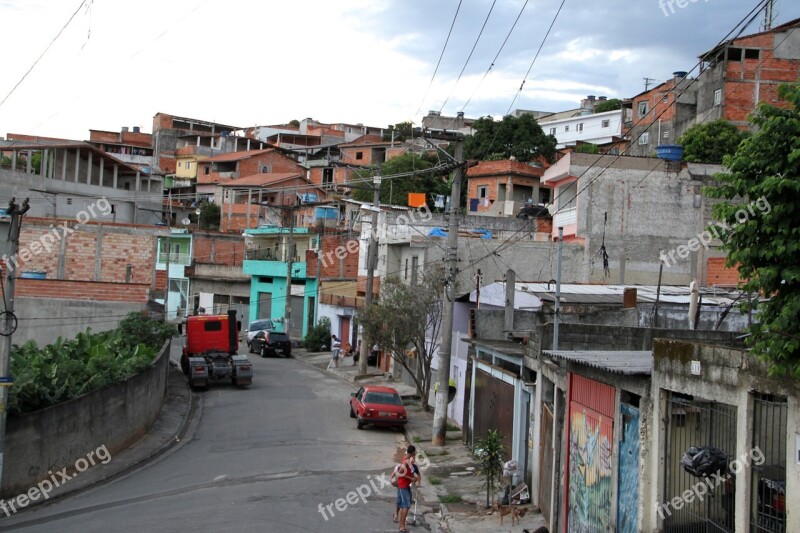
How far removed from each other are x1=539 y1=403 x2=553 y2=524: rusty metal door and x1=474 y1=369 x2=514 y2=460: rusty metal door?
3098 millimetres

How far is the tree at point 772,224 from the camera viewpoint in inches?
307

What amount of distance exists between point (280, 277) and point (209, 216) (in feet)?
66.8

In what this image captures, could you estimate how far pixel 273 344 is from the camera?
164ft

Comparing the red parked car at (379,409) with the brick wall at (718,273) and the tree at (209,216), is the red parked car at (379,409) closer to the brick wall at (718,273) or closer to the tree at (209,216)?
the brick wall at (718,273)

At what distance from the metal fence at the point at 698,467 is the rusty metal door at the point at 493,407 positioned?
9.90 meters

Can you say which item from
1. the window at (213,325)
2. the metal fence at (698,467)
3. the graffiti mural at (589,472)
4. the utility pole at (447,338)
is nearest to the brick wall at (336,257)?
the window at (213,325)

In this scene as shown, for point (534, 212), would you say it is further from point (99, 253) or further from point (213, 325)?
point (99, 253)

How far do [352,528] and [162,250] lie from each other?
58206 mm

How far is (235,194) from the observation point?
80.5m

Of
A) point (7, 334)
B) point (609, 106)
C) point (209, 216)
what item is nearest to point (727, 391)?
point (7, 334)

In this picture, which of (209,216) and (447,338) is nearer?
(447,338)

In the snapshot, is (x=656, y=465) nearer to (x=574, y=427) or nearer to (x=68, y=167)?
(x=574, y=427)

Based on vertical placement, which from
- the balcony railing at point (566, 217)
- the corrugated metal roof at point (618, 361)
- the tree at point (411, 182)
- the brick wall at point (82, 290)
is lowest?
the corrugated metal roof at point (618, 361)

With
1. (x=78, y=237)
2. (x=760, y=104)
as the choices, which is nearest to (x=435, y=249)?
(x=78, y=237)
